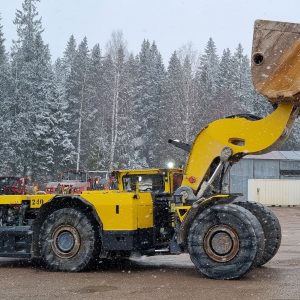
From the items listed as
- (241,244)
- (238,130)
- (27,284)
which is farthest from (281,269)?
(27,284)

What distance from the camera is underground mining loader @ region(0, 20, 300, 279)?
10594 mm

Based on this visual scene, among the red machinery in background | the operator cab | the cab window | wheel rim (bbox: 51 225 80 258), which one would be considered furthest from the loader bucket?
the red machinery in background

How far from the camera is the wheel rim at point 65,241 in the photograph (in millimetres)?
11922

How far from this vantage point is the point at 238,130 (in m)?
11.3

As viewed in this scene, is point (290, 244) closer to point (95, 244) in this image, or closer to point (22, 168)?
point (95, 244)

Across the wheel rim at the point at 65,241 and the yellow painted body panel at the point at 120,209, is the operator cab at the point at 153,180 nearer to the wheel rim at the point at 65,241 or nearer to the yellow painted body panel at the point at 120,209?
the yellow painted body panel at the point at 120,209

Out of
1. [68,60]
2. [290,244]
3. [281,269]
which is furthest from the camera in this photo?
[68,60]

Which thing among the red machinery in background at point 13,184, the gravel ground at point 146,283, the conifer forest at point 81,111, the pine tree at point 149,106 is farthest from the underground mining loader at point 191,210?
the pine tree at point 149,106

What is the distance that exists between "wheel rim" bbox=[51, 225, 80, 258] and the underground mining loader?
19mm

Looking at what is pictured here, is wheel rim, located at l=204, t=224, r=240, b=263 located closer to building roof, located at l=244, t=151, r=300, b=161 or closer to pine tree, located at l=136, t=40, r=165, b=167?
building roof, located at l=244, t=151, r=300, b=161

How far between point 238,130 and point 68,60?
95.7 meters

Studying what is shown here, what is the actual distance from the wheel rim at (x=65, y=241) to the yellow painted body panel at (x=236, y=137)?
7.56 feet

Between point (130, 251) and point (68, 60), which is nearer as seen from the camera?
point (130, 251)

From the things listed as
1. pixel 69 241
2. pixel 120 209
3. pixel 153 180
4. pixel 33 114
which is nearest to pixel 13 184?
pixel 33 114
